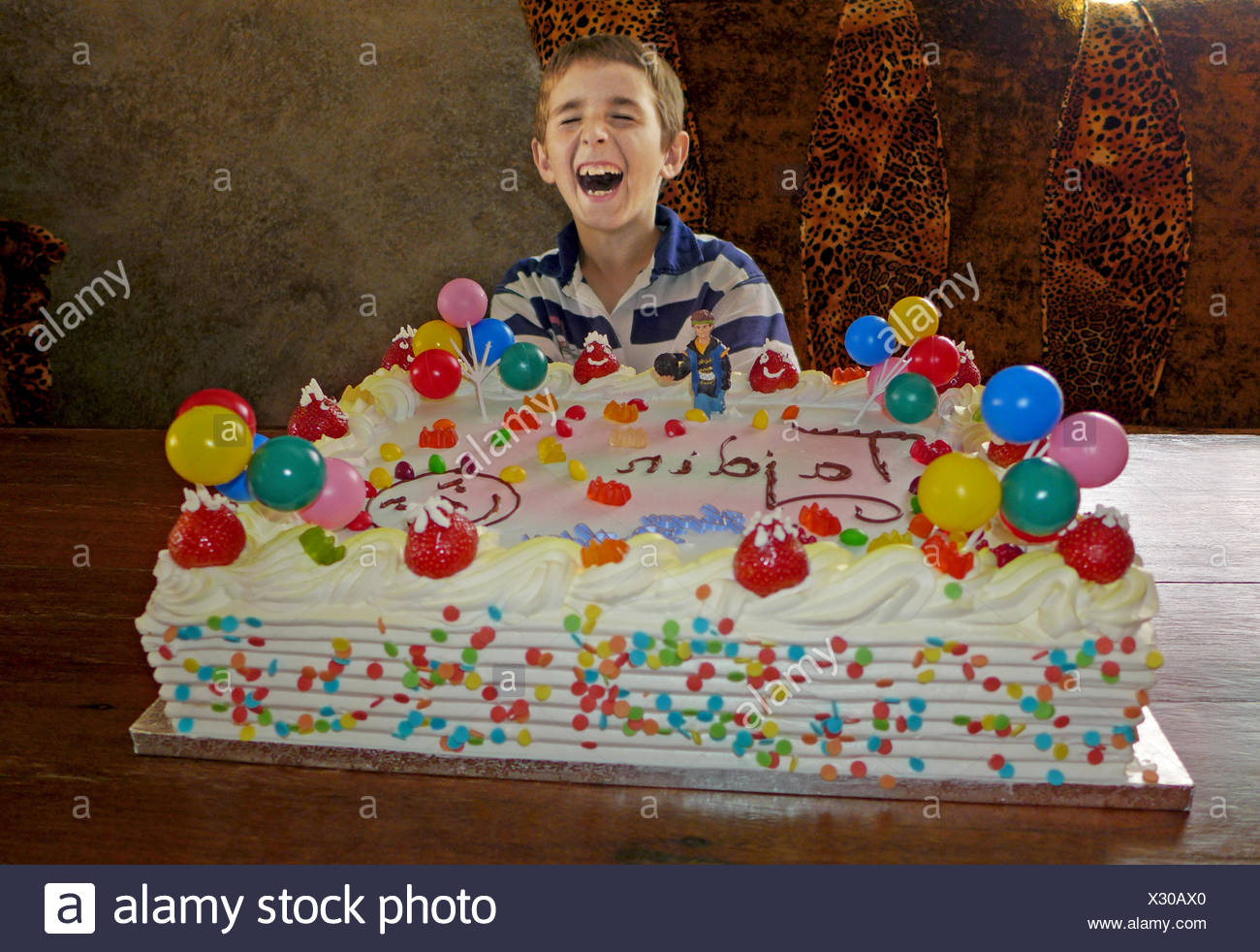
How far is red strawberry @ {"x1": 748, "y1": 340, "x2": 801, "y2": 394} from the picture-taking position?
220 cm

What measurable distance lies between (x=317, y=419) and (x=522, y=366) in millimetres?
435

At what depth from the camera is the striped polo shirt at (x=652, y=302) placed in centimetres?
258

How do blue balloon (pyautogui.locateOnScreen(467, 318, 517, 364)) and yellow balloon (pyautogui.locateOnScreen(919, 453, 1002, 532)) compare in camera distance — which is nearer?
yellow balloon (pyautogui.locateOnScreen(919, 453, 1002, 532))

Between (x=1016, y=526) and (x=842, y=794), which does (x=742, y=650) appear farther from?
(x=1016, y=526)

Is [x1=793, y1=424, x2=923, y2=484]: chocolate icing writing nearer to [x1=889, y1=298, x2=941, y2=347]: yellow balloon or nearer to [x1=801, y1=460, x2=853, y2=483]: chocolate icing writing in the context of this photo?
[x1=801, y1=460, x2=853, y2=483]: chocolate icing writing

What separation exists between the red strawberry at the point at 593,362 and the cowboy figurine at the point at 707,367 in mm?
203

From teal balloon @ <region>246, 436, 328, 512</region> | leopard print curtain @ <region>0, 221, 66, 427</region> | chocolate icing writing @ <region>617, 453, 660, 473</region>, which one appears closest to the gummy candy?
chocolate icing writing @ <region>617, 453, 660, 473</region>

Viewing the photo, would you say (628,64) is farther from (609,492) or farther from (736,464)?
(609,492)

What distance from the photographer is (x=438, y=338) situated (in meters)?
2.33

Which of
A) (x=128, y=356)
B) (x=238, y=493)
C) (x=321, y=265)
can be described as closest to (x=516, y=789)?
(x=238, y=493)

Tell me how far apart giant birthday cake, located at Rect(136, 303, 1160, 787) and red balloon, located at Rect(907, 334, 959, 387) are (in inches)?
20.4

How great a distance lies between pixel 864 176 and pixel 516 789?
262 cm

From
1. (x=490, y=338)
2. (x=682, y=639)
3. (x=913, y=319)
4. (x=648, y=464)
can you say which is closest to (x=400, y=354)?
(x=490, y=338)

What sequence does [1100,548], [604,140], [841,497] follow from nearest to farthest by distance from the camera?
[1100,548], [841,497], [604,140]
